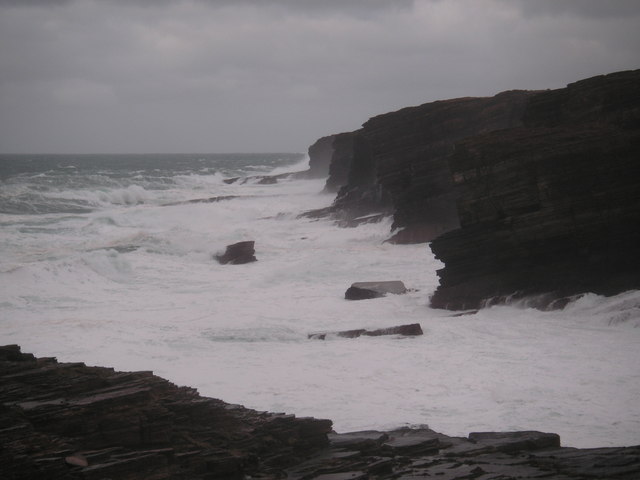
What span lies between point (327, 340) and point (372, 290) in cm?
512

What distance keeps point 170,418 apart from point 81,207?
1882 inches

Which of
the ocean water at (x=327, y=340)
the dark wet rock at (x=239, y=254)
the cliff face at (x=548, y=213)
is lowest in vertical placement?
the ocean water at (x=327, y=340)

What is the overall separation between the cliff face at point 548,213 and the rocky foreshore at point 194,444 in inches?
425

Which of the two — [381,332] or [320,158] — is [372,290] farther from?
[320,158]

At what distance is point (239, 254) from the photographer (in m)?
31.7

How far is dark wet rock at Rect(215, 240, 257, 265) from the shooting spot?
104 feet

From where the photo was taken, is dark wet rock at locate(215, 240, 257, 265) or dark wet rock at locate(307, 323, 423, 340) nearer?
dark wet rock at locate(307, 323, 423, 340)

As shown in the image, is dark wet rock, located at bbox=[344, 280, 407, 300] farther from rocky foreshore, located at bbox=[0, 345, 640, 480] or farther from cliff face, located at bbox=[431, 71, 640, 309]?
rocky foreshore, located at bbox=[0, 345, 640, 480]

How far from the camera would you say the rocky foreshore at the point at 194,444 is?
328 inches

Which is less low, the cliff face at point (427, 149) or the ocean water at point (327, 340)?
the cliff face at point (427, 149)

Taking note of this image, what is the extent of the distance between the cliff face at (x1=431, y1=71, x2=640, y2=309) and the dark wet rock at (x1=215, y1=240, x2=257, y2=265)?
11.6 metres

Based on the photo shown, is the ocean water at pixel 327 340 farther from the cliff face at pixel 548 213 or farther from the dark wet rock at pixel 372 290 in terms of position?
the cliff face at pixel 548 213

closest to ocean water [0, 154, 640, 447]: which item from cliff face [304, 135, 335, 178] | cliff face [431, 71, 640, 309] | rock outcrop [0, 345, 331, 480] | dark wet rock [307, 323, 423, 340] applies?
dark wet rock [307, 323, 423, 340]

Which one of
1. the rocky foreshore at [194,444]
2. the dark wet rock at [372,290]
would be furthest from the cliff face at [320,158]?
the rocky foreshore at [194,444]
